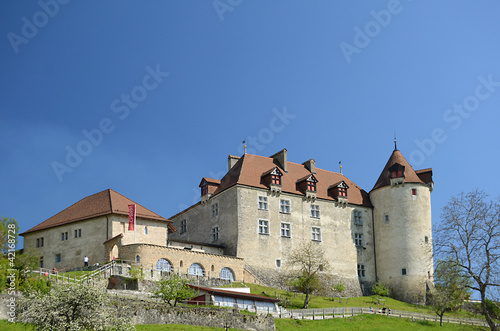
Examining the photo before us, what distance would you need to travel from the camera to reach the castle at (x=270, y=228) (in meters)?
62.1

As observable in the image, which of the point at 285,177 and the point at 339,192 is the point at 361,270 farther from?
the point at 285,177

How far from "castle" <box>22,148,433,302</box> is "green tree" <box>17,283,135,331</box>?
2213cm

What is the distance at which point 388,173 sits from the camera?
75375 millimetres

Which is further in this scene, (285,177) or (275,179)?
(285,177)

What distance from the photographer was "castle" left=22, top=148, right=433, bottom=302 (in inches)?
2445

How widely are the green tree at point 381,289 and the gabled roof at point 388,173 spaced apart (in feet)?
35.5

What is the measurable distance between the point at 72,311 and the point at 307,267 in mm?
35251

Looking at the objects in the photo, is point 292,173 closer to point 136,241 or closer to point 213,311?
point 136,241

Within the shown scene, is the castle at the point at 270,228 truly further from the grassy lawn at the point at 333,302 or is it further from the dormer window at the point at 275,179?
the grassy lawn at the point at 333,302

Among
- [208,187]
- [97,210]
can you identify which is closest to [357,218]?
[208,187]

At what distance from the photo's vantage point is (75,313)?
34.5 m

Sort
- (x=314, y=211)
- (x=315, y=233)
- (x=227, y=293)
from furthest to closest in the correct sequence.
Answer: (x=314, y=211) < (x=315, y=233) < (x=227, y=293)

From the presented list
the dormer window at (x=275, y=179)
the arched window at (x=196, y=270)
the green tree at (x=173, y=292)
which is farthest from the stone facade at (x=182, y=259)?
the dormer window at (x=275, y=179)

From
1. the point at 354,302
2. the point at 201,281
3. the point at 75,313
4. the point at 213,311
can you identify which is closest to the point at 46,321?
the point at 75,313
